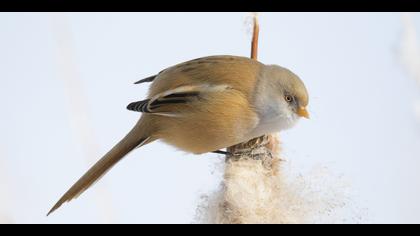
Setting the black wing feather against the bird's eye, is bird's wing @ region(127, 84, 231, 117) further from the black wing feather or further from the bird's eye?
the bird's eye

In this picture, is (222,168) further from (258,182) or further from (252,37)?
(252,37)

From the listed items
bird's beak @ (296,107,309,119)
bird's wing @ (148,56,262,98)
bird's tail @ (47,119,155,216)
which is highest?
bird's wing @ (148,56,262,98)

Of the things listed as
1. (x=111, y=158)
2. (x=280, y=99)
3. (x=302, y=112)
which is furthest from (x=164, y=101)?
(x=302, y=112)

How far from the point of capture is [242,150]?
8.21 ft

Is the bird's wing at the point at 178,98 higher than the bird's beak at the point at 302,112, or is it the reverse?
the bird's wing at the point at 178,98

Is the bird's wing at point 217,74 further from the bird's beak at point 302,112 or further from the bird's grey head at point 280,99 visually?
the bird's beak at point 302,112

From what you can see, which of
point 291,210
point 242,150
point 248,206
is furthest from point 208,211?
point 242,150

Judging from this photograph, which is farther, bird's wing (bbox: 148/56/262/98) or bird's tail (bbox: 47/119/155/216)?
bird's wing (bbox: 148/56/262/98)

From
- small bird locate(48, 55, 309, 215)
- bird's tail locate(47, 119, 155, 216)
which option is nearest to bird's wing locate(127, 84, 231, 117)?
small bird locate(48, 55, 309, 215)

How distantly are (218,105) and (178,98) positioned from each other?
0.20 m

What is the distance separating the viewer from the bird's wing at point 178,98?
2467 mm

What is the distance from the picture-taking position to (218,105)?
2.48m

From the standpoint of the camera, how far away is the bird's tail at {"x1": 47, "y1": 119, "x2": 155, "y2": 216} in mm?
2129

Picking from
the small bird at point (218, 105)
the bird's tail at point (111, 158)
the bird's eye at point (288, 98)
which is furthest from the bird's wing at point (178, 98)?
the bird's eye at point (288, 98)
